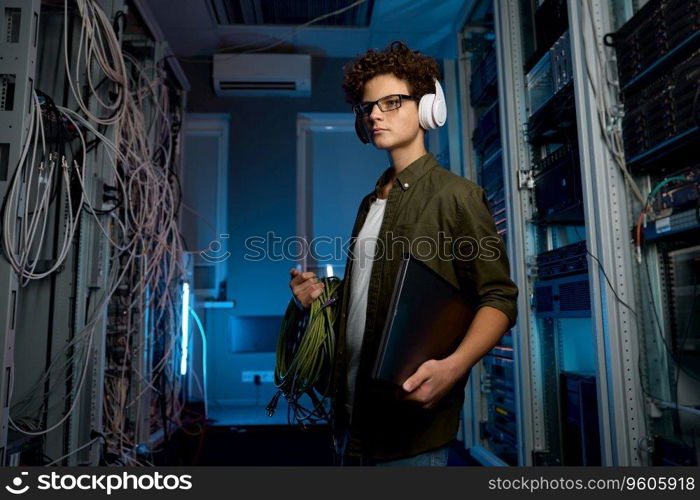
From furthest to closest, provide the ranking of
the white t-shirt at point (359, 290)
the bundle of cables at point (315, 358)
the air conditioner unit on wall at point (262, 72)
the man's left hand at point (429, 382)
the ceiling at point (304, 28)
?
the air conditioner unit on wall at point (262, 72) < the ceiling at point (304, 28) < the bundle of cables at point (315, 358) < the white t-shirt at point (359, 290) < the man's left hand at point (429, 382)

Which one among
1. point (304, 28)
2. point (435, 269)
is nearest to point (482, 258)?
point (435, 269)

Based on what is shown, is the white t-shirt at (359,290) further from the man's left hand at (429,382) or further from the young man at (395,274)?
the man's left hand at (429,382)

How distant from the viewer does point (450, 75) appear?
3777 millimetres

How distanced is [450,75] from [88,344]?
3.00 metres

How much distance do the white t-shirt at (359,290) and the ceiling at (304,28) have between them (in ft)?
9.19

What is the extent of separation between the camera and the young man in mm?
1024

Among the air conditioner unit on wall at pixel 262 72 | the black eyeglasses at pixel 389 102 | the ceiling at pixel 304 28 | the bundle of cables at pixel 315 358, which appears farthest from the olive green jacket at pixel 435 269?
the air conditioner unit on wall at pixel 262 72

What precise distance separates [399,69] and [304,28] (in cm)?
335

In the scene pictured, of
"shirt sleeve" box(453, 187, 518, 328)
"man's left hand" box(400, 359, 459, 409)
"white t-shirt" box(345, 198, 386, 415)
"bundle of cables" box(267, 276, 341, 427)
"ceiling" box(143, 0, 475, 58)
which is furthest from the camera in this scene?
"ceiling" box(143, 0, 475, 58)

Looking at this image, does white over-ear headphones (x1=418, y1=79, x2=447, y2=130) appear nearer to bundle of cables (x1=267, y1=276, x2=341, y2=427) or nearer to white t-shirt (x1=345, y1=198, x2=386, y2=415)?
white t-shirt (x1=345, y1=198, x2=386, y2=415)

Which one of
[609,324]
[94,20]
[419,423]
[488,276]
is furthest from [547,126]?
[94,20]

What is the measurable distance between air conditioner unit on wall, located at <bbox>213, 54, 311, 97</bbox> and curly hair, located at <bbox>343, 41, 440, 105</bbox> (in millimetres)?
3374

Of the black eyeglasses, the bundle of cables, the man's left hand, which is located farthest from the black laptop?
the black eyeglasses

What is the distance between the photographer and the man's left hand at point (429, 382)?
36.6 inches
